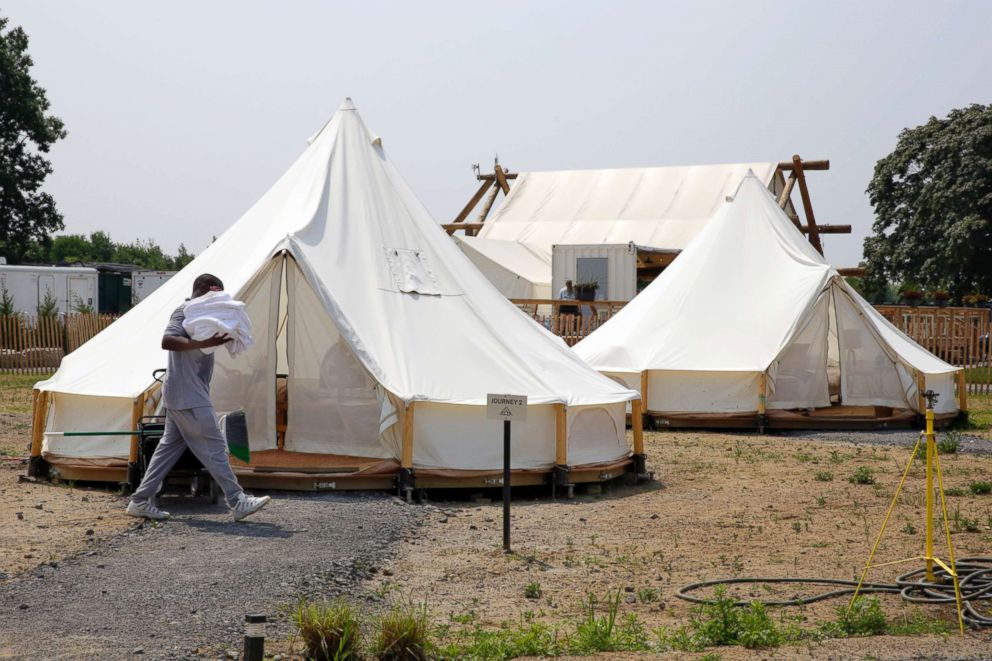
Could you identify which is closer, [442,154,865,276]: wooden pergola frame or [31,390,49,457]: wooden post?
[31,390,49,457]: wooden post

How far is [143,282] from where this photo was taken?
3803 cm

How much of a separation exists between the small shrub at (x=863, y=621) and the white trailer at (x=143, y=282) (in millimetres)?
33291

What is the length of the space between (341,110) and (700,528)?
603 centimetres

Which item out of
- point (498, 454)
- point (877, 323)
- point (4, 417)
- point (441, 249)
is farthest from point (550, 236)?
point (498, 454)

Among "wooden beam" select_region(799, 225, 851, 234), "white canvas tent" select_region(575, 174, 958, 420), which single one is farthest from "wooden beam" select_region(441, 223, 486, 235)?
"white canvas tent" select_region(575, 174, 958, 420)

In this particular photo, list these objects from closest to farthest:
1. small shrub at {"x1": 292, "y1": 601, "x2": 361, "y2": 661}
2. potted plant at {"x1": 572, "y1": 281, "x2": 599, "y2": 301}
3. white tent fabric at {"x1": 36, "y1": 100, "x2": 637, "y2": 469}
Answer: small shrub at {"x1": 292, "y1": 601, "x2": 361, "y2": 661} → white tent fabric at {"x1": 36, "y1": 100, "x2": 637, "y2": 469} → potted plant at {"x1": 572, "y1": 281, "x2": 599, "y2": 301}

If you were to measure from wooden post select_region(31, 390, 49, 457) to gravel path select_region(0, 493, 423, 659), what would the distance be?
2124mm

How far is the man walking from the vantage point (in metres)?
8.68

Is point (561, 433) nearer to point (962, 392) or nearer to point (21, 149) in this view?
point (962, 392)

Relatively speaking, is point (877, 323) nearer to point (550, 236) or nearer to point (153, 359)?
point (153, 359)

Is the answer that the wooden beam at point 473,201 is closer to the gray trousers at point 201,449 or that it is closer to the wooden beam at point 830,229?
the wooden beam at point 830,229

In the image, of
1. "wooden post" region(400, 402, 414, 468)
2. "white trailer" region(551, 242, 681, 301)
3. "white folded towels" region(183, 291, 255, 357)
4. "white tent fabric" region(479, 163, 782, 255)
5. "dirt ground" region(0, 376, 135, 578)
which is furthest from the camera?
"white tent fabric" region(479, 163, 782, 255)

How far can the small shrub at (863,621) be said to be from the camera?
19.9 ft

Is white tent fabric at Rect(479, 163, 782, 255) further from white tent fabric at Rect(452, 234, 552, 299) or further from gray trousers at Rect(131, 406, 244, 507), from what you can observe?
gray trousers at Rect(131, 406, 244, 507)
